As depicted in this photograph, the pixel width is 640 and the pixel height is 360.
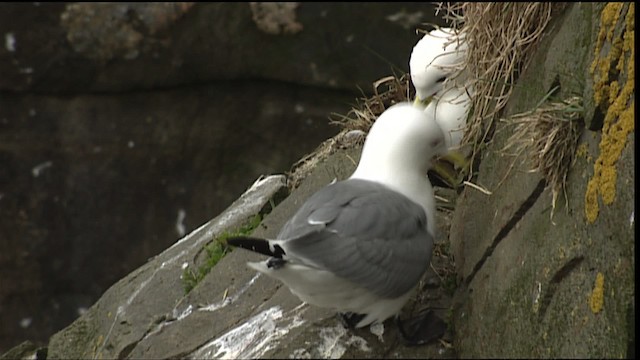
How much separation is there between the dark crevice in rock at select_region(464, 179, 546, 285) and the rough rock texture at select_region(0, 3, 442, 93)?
3.27 m

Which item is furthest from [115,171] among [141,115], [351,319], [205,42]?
[351,319]

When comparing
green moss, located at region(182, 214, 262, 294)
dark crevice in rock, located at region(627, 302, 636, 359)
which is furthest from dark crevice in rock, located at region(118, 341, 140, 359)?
dark crevice in rock, located at region(627, 302, 636, 359)

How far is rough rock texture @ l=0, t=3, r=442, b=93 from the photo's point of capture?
5.75 metres

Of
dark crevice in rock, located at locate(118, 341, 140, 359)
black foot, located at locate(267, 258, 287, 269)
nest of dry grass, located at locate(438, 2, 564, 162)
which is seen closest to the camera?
black foot, located at locate(267, 258, 287, 269)

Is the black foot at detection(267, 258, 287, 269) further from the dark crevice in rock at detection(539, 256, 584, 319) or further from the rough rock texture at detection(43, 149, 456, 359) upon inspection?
the dark crevice in rock at detection(539, 256, 584, 319)

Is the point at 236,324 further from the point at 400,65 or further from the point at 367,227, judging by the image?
the point at 400,65

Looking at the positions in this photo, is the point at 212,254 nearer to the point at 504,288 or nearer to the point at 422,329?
the point at 422,329

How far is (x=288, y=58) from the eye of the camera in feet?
19.1

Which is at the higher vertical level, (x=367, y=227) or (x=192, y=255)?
(x=367, y=227)

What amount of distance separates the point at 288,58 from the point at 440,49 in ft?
8.76

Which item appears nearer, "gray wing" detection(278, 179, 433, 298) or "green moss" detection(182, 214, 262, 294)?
"gray wing" detection(278, 179, 433, 298)

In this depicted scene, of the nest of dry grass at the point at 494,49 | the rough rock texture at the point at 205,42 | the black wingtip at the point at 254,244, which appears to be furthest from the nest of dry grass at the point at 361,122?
the rough rock texture at the point at 205,42

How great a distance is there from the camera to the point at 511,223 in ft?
8.09

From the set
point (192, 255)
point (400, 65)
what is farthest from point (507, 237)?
point (400, 65)
